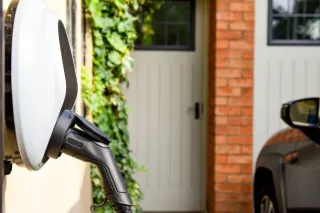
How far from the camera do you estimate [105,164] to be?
110 cm

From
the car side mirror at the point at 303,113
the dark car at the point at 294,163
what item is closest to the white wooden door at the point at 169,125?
the dark car at the point at 294,163

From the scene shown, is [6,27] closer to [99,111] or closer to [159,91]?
[99,111]

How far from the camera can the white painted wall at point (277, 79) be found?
18.6ft

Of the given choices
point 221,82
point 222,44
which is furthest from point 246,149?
point 222,44

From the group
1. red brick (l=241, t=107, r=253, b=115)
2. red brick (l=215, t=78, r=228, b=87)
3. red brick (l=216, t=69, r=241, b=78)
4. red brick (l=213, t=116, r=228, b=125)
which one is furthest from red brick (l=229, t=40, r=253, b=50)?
red brick (l=213, t=116, r=228, b=125)

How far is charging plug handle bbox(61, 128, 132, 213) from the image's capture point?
3.50ft

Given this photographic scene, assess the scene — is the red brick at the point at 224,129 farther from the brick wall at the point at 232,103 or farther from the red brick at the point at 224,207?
the red brick at the point at 224,207

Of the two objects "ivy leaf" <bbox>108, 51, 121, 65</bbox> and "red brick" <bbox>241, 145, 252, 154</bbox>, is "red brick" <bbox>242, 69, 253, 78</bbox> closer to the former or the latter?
"red brick" <bbox>241, 145, 252, 154</bbox>

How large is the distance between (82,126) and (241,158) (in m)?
4.40

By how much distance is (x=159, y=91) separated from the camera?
591 cm

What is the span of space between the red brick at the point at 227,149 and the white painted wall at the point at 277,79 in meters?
0.38

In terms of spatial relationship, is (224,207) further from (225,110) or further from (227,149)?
(225,110)

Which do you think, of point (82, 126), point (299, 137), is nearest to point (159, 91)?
point (299, 137)

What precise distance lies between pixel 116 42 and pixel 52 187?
2.26m
